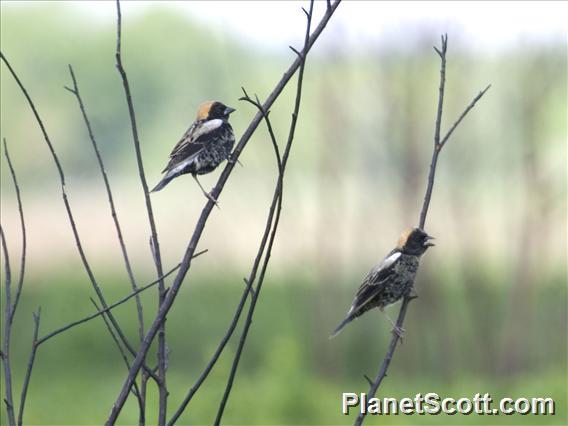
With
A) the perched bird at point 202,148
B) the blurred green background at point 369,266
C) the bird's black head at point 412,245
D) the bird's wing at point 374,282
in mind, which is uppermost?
the blurred green background at point 369,266

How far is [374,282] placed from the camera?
429 centimetres

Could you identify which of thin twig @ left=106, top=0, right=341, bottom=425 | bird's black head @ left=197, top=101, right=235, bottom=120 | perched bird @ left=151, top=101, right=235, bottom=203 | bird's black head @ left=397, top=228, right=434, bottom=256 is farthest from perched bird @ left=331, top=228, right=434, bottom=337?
thin twig @ left=106, top=0, right=341, bottom=425

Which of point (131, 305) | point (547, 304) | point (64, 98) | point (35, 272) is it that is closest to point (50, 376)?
point (131, 305)

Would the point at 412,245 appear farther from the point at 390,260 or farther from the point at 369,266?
the point at 369,266

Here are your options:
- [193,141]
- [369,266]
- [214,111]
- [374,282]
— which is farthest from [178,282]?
[369,266]

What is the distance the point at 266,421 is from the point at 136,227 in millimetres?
13582

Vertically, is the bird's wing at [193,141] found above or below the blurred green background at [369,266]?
below

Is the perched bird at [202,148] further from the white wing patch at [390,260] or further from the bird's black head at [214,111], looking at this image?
the white wing patch at [390,260]

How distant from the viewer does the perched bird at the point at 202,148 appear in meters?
3.73

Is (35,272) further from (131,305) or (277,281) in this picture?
(277,281)

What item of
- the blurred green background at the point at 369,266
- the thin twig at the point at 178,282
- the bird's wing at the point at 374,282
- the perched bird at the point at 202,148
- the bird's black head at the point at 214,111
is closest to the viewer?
the thin twig at the point at 178,282

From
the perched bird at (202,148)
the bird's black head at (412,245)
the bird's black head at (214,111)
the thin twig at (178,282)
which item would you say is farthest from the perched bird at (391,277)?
the thin twig at (178,282)

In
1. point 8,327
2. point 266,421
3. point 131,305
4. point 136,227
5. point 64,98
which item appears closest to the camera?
point 8,327

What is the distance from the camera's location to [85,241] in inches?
734
